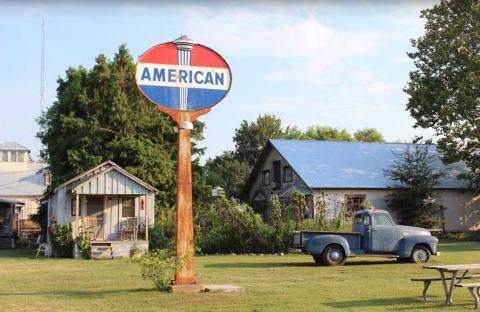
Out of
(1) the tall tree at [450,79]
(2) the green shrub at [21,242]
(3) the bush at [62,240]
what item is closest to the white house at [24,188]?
(2) the green shrub at [21,242]

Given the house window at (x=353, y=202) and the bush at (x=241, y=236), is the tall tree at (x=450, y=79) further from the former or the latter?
the bush at (x=241, y=236)

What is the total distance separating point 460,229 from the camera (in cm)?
4262

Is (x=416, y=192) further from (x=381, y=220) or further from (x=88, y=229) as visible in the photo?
(x=88, y=229)

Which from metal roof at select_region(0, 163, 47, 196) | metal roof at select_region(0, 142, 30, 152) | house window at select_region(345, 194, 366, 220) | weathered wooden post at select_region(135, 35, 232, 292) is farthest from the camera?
metal roof at select_region(0, 142, 30, 152)

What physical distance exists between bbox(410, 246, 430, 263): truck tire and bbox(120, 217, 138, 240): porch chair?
46.8 feet

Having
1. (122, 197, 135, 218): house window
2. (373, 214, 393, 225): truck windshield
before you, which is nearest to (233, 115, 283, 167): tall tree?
(122, 197, 135, 218): house window

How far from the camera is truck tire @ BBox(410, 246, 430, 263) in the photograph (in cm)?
2144

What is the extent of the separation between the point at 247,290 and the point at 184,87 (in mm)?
4566

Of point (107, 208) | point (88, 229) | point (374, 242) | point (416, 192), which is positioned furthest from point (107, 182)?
point (416, 192)

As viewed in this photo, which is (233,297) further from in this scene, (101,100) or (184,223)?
(101,100)

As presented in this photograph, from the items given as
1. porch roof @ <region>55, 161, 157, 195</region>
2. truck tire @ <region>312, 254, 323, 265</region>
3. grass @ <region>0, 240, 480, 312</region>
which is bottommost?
grass @ <region>0, 240, 480, 312</region>

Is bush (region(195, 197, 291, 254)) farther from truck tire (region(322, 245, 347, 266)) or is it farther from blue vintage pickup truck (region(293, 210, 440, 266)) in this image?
truck tire (region(322, 245, 347, 266))

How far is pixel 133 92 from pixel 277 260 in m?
16.4

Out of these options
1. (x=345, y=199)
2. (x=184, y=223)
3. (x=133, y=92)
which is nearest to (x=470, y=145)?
(x=345, y=199)
